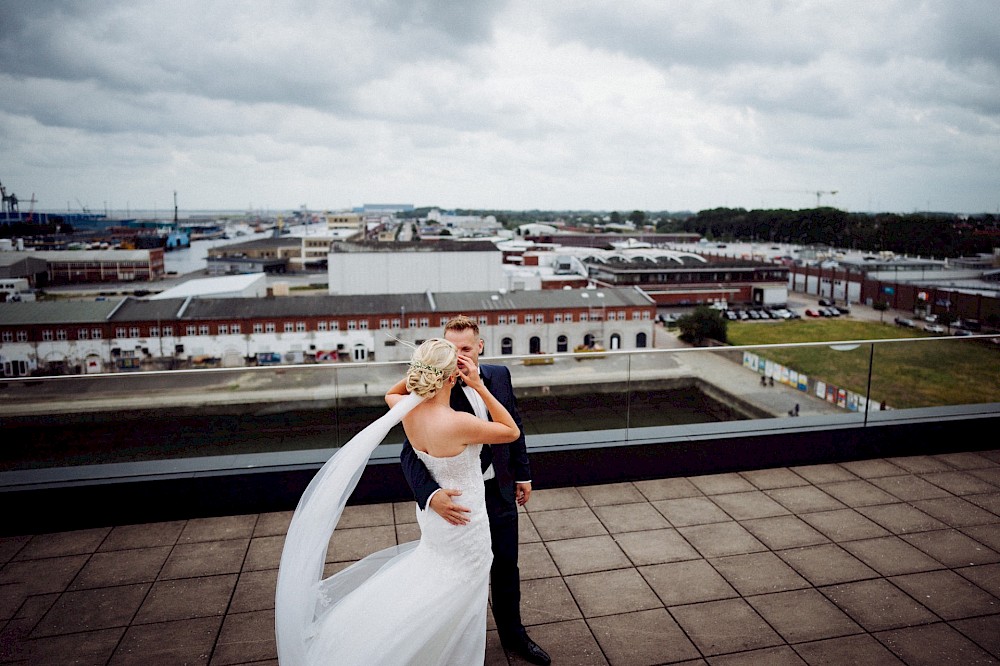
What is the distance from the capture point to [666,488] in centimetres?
478

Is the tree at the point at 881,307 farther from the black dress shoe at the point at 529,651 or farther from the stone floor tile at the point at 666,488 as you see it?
the black dress shoe at the point at 529,651

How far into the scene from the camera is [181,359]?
43094 millimetres

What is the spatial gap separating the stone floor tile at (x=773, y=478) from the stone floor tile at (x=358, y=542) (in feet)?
9.44

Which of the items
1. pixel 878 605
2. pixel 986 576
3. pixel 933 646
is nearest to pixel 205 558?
pixel 878 605

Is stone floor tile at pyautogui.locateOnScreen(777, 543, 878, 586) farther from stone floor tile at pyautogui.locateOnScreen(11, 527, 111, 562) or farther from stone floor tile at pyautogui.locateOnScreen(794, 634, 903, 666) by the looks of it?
stone floor tile at pyautogui.locateOnScreen(11, 527, 111, 562)

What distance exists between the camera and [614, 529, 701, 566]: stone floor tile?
12.2 ft

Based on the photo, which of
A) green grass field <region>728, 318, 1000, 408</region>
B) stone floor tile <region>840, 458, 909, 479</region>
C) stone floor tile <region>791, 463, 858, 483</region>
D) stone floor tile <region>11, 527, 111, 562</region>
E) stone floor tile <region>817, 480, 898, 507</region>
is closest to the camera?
stone floor tile <region>11, 527, 111, 562</region>

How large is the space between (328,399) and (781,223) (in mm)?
135529

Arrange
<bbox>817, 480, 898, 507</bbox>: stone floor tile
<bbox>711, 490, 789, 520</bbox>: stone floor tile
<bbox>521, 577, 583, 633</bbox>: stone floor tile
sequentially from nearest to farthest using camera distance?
<bbox>521, 577, 583, 633</bbox>: stone floor tile → <bbox>711, 490, 789, 520</bbox>: stone floor tile → <bbox>817, 480, 898, 507</bbox>: stone floor tile

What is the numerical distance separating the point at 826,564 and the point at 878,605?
1.41ft

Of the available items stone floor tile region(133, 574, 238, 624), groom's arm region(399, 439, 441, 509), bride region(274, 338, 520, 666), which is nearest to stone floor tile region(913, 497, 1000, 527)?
bride region(274, 338, 520, 666)

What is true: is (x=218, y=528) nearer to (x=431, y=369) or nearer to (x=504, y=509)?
(x=504, y=509)

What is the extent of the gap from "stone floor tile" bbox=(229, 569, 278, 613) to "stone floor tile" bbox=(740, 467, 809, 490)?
3582 millimetres

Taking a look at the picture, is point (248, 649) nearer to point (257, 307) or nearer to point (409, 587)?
point (409, 587)
